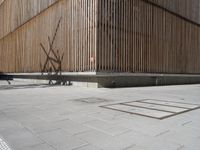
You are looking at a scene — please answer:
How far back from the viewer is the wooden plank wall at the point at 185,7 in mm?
18077

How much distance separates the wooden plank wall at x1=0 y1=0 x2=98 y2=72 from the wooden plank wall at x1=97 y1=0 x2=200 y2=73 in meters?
0.71

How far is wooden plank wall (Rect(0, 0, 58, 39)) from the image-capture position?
64.3ft

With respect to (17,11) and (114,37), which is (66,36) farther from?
(17,11)

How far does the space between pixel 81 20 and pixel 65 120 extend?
986cm

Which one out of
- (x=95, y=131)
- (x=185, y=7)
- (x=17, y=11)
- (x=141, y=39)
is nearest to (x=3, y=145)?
(x=95, y=131)

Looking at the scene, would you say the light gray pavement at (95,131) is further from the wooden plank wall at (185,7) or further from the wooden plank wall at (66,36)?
the wooden plank wall at (185,7)

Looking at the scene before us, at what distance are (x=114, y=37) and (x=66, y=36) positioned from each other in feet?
11.6

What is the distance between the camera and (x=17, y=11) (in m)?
25.0

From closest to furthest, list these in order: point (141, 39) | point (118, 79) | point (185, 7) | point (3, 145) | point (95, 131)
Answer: point (3, 145) → point (95, 131) → point (118, 79) → point (141, 39) → point (185, 7)

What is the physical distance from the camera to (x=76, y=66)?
538 inches

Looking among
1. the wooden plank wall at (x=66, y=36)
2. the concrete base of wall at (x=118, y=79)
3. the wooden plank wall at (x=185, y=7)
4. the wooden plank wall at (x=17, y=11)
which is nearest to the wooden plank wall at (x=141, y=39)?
the concrete base of wall at (x=118, y=79)

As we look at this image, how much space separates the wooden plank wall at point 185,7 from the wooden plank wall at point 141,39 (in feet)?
1.90

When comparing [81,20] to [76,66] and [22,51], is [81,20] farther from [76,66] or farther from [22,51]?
[22,51]

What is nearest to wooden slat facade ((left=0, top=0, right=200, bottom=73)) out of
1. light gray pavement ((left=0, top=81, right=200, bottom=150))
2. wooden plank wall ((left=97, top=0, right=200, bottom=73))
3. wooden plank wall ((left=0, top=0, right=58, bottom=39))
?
wooden plank wall ((left=97, top=0, right=200, bottom=73))
